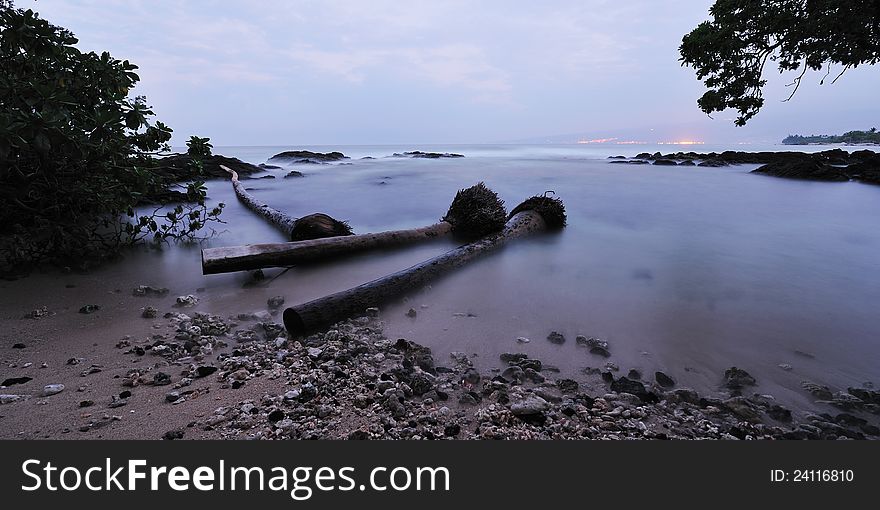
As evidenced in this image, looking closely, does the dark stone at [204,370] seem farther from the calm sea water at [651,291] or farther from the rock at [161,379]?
the calm sea water at [651,291]

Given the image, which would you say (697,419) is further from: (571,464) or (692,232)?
(692,232)

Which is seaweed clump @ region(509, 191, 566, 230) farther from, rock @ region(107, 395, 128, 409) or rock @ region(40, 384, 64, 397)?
rock @ region(40, 384, 64, 397)

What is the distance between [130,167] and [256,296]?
9.67 ft

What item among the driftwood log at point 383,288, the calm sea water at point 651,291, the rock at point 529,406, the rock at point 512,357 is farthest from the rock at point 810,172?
the rock at point 529,406

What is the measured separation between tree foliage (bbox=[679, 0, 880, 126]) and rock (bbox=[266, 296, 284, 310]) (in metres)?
5.67

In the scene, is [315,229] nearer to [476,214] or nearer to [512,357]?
[476,214]

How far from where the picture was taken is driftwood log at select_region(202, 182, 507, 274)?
5.20m

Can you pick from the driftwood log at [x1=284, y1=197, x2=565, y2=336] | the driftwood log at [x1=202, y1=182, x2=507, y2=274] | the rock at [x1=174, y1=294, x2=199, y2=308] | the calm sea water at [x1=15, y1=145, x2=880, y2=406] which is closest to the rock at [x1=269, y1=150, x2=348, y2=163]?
the calm sea water at [x1=15, y1=145, x2=880, y2=406]

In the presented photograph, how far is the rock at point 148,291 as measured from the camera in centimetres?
470

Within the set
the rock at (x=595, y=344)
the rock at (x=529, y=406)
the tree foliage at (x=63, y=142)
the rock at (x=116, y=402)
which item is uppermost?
the tree foliage at (x=63, y=142)

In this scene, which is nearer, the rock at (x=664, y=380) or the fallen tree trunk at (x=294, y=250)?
the rock at (x=664, y=380)

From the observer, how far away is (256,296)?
4.83m

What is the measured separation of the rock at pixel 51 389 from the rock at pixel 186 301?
1.83m

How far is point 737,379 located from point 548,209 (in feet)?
21.3
